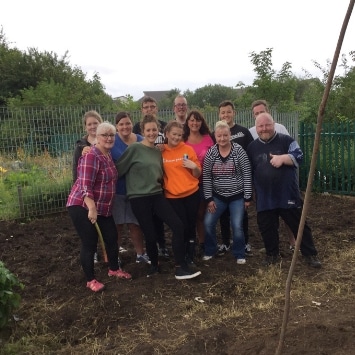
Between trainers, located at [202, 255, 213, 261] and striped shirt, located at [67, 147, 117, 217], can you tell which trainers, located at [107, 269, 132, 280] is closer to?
striped shirt, located at [67, 147, 117, 217]

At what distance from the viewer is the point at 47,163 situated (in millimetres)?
7973

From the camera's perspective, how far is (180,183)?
4438mm

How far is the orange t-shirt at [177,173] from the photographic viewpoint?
4.43 m

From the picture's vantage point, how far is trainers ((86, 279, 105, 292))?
4.19 meters

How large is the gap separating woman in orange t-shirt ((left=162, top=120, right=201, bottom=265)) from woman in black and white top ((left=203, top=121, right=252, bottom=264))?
228 mm

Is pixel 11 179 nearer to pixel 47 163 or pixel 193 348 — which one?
pixel 47 163

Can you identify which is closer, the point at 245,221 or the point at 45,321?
the point at 45,321

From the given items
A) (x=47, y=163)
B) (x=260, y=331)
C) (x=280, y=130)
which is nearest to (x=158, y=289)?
(x=260, y=331)

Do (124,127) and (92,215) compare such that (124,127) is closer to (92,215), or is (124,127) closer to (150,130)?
(150,130)

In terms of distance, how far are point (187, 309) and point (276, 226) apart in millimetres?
1542

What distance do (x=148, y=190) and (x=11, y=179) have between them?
4894 millimetres

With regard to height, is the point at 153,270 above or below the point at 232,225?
below

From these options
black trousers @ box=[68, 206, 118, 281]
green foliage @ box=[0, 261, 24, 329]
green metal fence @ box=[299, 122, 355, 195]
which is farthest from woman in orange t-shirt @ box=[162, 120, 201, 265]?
green metal fence @ box=[299, 122, 355, 195]

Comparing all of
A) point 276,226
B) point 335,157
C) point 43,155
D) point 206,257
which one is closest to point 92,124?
point 206,257
